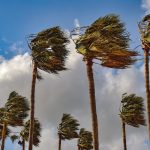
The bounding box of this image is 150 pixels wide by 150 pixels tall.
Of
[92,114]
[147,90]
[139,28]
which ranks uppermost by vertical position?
[139,28]

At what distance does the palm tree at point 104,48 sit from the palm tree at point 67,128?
42.1 meters

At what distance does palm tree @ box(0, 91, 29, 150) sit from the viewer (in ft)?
154

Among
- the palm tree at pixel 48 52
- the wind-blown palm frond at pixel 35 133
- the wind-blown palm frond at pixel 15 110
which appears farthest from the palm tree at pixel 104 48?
the wind-blown palm frond at pixel 35 133

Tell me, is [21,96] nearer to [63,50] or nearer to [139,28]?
[63,50]

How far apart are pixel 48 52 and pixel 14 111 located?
17944 mm

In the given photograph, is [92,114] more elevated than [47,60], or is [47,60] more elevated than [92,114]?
[47,60]

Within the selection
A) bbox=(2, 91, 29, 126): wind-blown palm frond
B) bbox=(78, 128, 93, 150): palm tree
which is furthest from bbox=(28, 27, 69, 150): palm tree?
Result: bbox=(78, 128, 93, 150): palm tree

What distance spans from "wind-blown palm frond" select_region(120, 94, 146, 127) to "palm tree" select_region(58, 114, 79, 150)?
50.3ft

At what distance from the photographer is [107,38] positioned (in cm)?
2327

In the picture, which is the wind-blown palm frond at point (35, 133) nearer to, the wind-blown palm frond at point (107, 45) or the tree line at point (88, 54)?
the tree line at point (88, 54)

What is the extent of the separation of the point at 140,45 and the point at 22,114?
2334 centimetres

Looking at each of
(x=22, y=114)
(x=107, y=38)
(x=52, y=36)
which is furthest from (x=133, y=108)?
(x=107, y=38)

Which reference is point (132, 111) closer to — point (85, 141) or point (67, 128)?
point (67, 128)

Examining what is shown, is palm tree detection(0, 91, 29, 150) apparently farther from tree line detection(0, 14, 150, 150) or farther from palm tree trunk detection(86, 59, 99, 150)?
palm tree trunk detection(86, 59, 99, 150)
